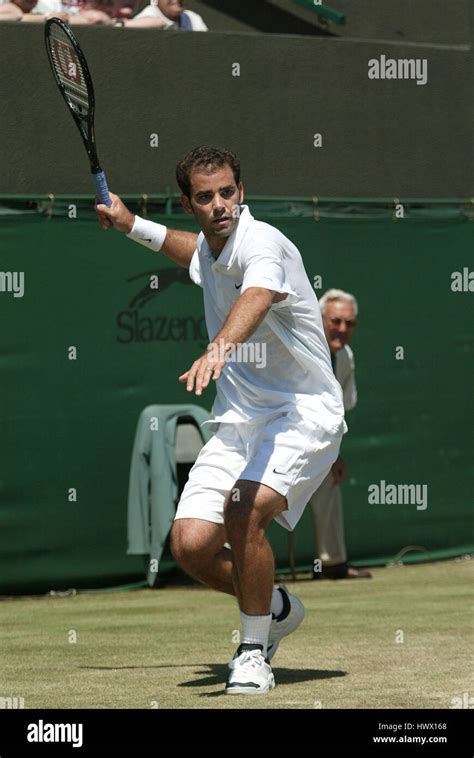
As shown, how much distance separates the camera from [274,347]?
579 centimetres

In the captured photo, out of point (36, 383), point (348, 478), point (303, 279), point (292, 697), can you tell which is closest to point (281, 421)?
point (303, 279)

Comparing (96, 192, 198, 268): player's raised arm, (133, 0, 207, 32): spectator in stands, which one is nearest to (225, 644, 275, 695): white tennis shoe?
(96, 192, 198, 268): player's raised arm

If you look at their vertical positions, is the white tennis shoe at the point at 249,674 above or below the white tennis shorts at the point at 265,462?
below

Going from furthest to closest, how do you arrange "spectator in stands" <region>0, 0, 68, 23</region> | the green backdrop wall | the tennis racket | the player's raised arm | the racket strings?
"spectator in stands" <region>0, 0, 68, 23</region> < the green backdrop wall < the racket strings < the tennis racket < the player's raised arm

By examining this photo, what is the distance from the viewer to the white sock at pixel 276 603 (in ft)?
19.9

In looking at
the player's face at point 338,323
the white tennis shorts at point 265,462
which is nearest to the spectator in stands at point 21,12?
the player's face at point 338,323

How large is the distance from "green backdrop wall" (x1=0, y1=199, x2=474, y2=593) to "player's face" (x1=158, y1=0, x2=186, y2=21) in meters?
1.89

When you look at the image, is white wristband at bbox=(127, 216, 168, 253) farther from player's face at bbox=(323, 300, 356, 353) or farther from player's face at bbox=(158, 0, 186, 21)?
player's face at bbox=(158, 0, 186, 21)

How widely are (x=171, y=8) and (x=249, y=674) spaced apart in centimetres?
672

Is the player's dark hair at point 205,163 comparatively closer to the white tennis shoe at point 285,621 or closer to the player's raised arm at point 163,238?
the player's raised arm at point 163,238

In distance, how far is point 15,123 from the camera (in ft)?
32.0

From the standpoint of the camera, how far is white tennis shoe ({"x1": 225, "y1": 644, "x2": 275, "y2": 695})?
18.2 ft

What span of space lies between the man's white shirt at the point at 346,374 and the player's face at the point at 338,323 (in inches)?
5.0

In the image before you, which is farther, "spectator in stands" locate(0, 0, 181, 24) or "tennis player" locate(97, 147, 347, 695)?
"spectator in stands" locate(0, 0, 181, 24)
